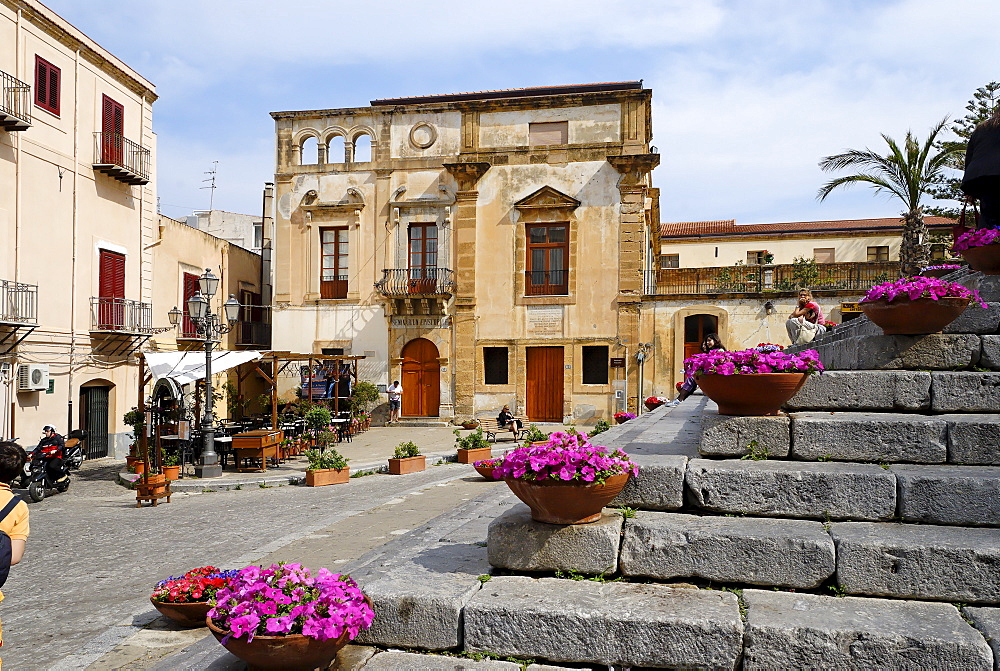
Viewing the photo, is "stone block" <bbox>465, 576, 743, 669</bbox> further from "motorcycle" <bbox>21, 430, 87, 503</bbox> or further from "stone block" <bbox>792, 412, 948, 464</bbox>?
"motorcycle" <bbox>21, 430, 87, 503</bbox>

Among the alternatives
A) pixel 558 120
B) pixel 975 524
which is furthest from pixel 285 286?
pixel 975 524

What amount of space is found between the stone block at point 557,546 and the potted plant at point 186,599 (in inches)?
93.9

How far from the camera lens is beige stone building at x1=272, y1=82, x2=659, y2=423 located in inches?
903

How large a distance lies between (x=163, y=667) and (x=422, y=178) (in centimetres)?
2117

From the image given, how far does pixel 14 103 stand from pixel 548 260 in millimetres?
14223

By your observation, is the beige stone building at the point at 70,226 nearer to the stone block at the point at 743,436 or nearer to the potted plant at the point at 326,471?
the potted plant at the point at 326,471

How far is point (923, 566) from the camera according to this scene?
144 inches

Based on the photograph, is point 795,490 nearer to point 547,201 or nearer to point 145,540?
point 145,540

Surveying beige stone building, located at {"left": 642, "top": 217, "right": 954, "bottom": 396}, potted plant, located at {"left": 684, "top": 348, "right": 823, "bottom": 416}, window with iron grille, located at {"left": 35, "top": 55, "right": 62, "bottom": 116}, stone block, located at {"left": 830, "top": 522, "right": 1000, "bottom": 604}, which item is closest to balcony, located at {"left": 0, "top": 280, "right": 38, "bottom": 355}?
window with iron grille, located at {"left": 35, "top": 55, "right": 62, "bottom": 116}

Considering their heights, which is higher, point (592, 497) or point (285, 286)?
point (285, 286)

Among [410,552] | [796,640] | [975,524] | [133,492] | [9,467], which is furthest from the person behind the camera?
[133,492]

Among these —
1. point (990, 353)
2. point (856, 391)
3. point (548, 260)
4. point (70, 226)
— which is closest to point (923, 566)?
point (856, 391)

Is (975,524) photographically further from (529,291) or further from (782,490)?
(529,291)

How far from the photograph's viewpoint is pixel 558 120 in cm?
2333
